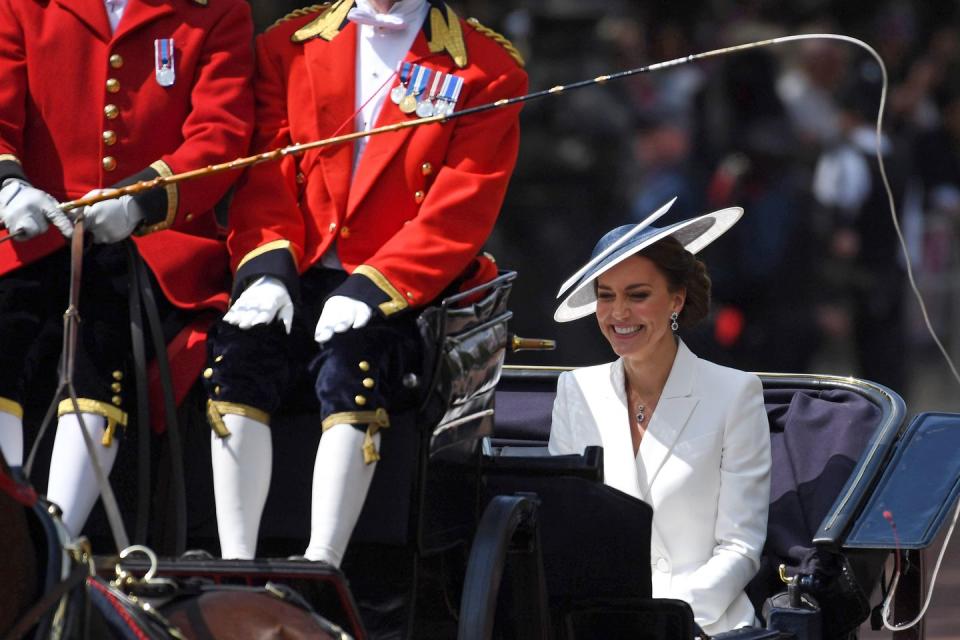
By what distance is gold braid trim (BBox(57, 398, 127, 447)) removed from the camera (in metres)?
3.87

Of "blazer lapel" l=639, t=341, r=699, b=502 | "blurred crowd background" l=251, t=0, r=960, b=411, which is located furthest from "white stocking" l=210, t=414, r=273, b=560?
"blurred crowd background" l=251, t=0, r=960, b=411

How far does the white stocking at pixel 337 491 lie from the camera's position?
3.79m

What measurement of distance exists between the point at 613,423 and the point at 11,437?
4.75 feet

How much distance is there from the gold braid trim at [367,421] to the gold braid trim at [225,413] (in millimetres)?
135

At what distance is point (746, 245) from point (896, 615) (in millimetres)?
5009

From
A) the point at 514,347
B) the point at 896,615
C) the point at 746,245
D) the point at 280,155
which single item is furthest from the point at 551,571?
the point at 746,245

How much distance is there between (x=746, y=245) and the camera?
31.1ft

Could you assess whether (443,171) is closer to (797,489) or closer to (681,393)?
(681,393)

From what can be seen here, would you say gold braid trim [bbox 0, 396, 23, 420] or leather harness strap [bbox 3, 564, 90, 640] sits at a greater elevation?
gold braid trim [bbox 0, 396, 23, 420]

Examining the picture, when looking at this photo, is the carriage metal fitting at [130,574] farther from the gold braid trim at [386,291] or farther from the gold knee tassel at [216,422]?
the gold braid trim at [386,291]

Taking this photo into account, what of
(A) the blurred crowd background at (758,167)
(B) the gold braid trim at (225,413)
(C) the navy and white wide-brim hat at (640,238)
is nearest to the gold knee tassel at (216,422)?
(B) the gold braid trim at (225,413)

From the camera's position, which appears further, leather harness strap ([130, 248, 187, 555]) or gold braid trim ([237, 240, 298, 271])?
gold braid trim ([237, 240, 298, 271])

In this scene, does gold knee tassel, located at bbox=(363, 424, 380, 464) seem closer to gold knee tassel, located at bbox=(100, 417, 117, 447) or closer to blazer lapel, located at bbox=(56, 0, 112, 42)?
gold knee tassel, located at bbox=(100, 417, 117, 447)

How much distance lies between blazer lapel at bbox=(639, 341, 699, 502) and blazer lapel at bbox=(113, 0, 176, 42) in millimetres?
1390
